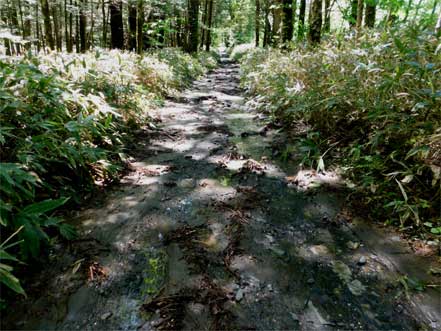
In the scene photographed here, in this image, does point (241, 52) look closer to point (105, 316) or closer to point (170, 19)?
point (170, 19)

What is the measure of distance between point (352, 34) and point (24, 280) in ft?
17.8

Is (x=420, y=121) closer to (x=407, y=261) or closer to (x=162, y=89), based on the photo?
(x=407, y=261)

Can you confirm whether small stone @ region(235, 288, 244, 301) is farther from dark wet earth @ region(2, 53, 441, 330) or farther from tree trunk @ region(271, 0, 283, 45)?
tree trunk @ region(271, 0, 283, 45)

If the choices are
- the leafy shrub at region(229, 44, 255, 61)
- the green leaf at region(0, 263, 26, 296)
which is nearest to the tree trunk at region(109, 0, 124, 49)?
the leafy shrub at region(229, 44, 255, 61)

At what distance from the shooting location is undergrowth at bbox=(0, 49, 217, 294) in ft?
6.49

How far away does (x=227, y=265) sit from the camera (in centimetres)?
213

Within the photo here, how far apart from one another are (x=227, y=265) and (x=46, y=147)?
1.93 meters

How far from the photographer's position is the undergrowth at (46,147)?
198 centimetres

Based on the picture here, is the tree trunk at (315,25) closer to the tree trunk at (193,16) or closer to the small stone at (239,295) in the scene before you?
the small stone at (239,295)

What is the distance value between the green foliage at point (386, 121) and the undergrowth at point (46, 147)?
2547 millimetres

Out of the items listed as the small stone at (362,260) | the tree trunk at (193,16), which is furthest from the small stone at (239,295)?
the tree trunk at (193,16)

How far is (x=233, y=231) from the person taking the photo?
99.5 inches

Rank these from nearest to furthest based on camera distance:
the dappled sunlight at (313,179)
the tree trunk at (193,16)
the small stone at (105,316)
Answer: the small stone at (105,316), the dappled sunlight at (313,179), the tree trunk at (193,16)

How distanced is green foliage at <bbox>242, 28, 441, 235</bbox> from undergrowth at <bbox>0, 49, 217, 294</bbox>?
8.36ft
